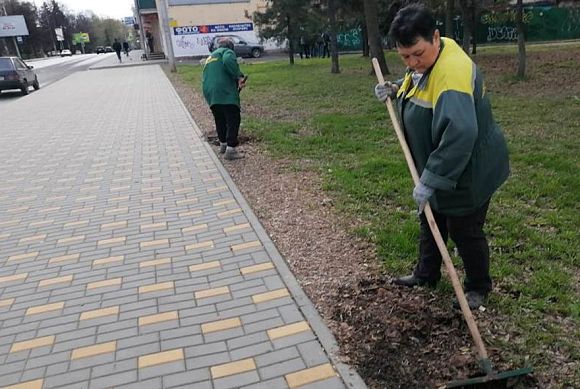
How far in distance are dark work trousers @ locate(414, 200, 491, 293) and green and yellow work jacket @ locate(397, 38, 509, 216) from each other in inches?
4.4

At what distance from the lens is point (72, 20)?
4306 inches

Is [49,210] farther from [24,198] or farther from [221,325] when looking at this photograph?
[221,325]

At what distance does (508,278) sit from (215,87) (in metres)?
4.68

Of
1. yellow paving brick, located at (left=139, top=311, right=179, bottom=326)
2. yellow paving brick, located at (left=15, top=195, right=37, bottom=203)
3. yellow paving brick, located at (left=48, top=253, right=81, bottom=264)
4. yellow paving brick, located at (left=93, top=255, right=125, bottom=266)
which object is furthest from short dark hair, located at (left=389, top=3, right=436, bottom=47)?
yellow paving brick, located at (left=15, top=195, right=37, bottom=203)

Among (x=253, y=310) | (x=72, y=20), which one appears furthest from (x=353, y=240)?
(x=72, y=20)

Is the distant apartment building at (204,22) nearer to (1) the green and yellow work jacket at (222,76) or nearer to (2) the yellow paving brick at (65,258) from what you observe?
(1) the green and yellow work jacket at (222,76)

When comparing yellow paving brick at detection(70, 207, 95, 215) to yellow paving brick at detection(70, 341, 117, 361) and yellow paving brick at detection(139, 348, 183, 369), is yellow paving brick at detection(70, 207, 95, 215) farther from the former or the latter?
yellow paving brick at detection(139, 348, 183, 369)

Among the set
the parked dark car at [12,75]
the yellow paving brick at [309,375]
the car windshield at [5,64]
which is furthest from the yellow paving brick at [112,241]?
the car windshield at [5,64]

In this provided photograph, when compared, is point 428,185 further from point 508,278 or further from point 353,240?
point 353,240

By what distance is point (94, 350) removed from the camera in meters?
3.04

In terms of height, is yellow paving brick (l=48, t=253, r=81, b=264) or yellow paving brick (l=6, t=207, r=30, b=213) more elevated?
yellow paving brick (l=6, t=207, r=30, b=213)

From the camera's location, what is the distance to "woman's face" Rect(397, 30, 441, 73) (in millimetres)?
2473

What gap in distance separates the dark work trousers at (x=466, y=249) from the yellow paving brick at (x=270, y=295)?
952 millimetres

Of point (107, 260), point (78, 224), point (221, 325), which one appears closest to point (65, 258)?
point (107, 260)
